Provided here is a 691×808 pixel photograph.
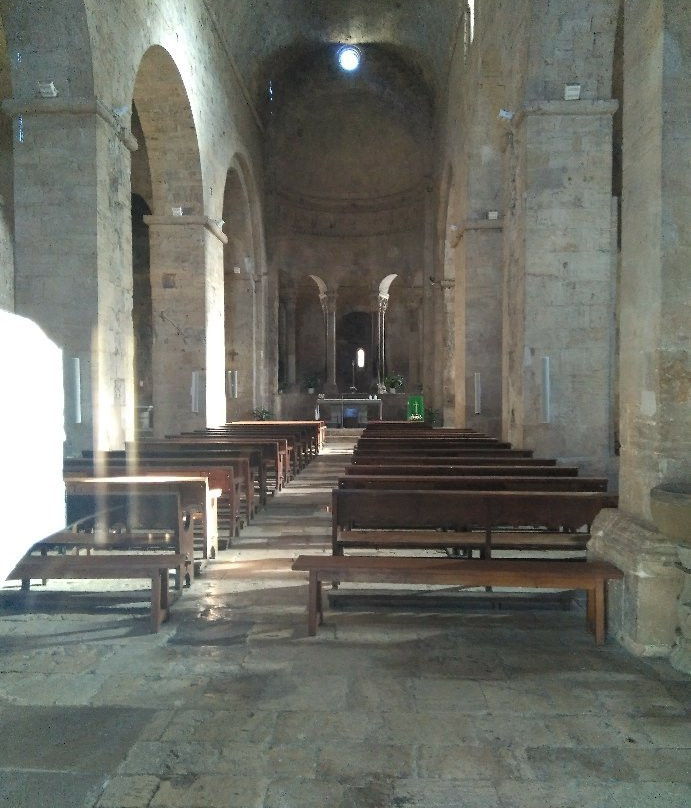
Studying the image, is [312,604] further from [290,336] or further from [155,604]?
[290,336]

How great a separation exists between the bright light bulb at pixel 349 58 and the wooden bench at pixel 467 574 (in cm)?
1813

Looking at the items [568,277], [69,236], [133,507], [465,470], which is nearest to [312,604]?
[133,507]

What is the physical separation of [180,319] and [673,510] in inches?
417

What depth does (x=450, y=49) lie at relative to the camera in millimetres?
14984

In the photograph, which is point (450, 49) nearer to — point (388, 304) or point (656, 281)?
point (388, 304)

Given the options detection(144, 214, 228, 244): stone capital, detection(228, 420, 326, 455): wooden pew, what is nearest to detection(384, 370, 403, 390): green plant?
detection(228, 420, 326, 455): wooden pew

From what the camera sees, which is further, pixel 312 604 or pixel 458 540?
pixel 458 540

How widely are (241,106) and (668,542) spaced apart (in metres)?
15.7

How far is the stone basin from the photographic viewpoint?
10.6 feet

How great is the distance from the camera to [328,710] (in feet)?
9.21

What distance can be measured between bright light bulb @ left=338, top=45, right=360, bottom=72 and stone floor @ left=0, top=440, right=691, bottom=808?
59.1ft

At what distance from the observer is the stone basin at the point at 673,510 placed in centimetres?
324

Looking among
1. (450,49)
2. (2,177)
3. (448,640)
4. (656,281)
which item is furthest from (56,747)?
(450,49)

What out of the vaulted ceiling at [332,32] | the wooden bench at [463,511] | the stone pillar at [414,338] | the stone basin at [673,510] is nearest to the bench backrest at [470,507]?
the wooden bench at [463,511]
